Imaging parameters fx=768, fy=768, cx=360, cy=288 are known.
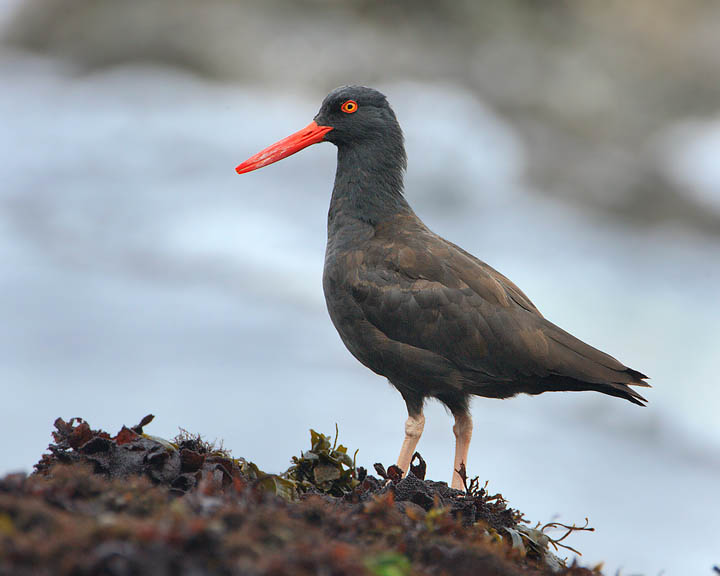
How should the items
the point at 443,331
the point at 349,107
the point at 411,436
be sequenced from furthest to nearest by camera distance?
the point at 349,107, the point at 411,436, the point at 443,331

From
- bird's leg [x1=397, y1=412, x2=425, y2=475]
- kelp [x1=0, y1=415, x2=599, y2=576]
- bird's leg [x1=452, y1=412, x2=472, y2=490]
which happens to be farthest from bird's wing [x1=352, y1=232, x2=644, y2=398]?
kelp [x1=0, y1=415, x2=599, y2=576]

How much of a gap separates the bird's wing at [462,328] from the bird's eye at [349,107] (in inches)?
53.3

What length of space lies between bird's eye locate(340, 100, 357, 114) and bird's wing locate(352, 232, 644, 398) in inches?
53.3

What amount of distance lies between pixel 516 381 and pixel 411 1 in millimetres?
12748

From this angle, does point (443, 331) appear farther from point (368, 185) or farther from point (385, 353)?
point (368, 185)

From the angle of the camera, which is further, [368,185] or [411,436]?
[368,185]

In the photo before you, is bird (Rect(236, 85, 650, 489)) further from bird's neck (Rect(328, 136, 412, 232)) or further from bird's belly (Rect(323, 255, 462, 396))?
bird's neck (Rect(328, 136, 412, 232))

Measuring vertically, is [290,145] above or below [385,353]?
above

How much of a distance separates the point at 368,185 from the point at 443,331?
1347mm

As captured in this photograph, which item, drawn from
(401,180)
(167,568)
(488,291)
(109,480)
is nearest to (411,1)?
(401,180)

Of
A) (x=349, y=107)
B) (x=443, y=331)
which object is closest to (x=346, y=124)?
(x=349, y=107)

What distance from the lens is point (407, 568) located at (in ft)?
7.77

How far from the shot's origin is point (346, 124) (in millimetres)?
5992

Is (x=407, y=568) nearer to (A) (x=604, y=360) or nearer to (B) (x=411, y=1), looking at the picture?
(A) (x=604, y=360)
